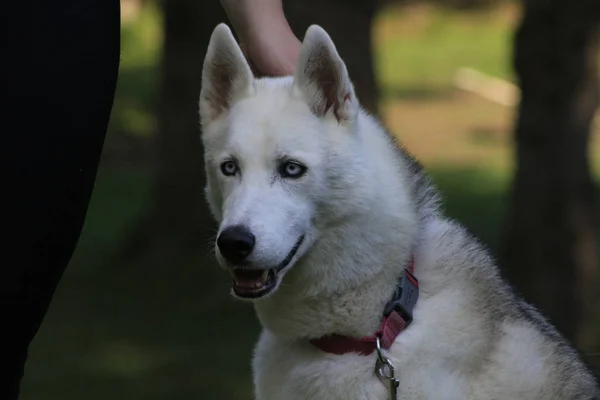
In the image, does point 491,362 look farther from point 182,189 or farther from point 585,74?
point 182,189

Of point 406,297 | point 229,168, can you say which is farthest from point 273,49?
point 406,297

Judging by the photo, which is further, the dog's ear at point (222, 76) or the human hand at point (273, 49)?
the human hand at point (273, 49)

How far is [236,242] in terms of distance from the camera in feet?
10.0

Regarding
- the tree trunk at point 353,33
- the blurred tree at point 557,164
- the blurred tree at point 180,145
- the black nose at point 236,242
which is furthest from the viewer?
the blurred tree at point 180,145

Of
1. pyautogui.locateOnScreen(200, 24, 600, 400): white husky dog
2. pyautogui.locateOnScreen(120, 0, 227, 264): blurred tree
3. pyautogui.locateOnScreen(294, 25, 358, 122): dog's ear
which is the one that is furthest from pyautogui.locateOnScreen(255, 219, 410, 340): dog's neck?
pyautogui.locateOnScreen(120, 0, 227, 264): blurred tree

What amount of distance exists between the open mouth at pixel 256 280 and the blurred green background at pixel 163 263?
9.13 feet

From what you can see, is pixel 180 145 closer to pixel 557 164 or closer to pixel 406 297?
pixel 557 164

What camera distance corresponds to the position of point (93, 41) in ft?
9.34

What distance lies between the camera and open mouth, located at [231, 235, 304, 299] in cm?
319

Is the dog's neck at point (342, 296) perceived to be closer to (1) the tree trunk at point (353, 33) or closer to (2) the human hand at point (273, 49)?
(2) the human hand at point (273, 49)

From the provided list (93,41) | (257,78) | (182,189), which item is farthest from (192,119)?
(93,41)

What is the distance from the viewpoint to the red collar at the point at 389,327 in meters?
3.33

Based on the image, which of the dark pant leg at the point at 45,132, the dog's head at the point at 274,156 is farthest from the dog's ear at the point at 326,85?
the dark pant leg at the point at 45,132

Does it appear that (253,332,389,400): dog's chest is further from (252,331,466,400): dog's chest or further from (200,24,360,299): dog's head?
(200,24,360,299): dog's head
